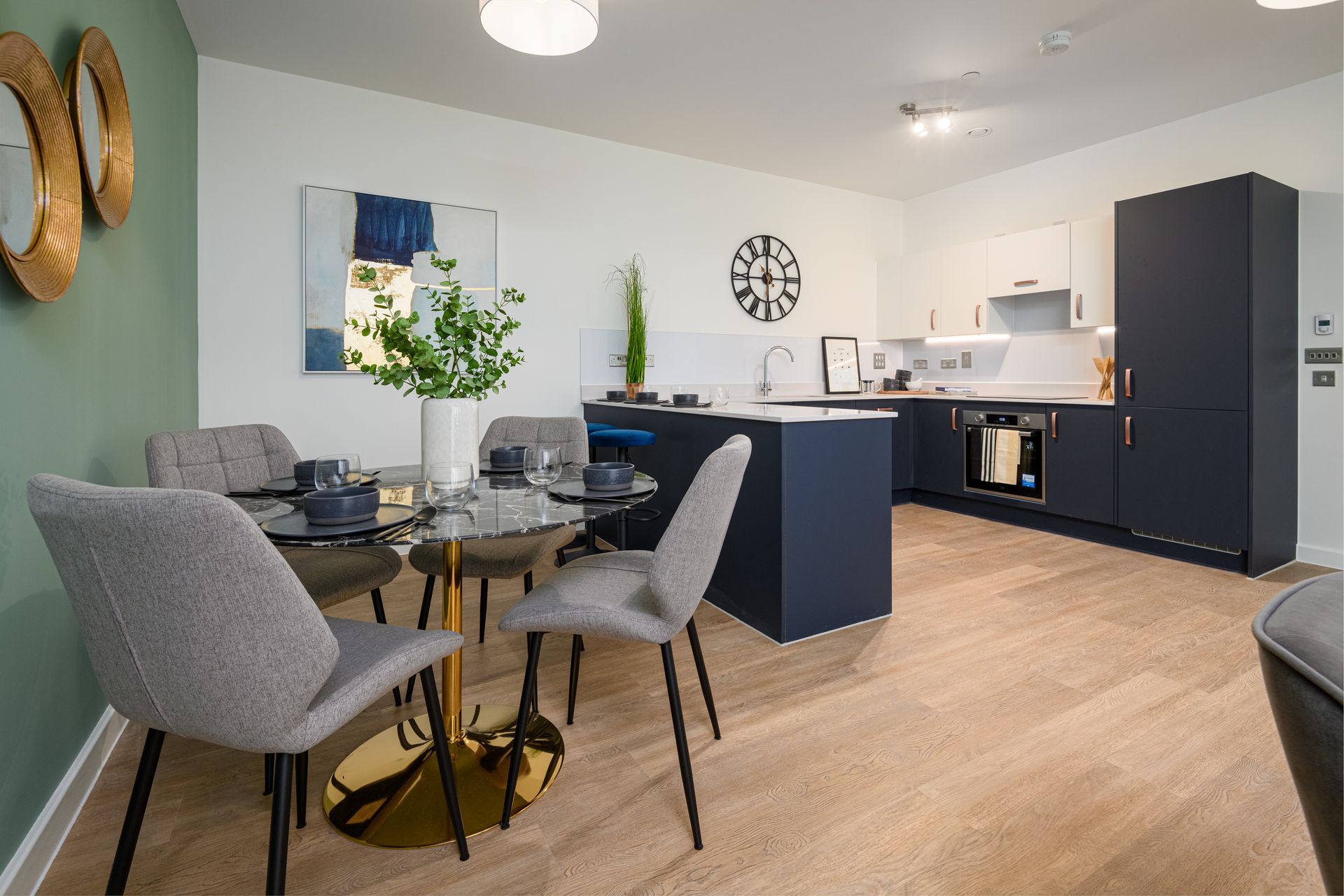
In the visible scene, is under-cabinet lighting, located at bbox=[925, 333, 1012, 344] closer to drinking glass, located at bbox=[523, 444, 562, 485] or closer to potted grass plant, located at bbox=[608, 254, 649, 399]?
potted grass plant, located at bbox=[608, 254, 649, 399]

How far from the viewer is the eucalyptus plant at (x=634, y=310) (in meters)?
4.41

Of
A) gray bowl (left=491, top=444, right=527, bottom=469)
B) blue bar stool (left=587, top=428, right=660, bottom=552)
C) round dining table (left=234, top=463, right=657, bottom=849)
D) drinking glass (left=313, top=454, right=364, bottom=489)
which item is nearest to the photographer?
round dining table (left=234, top=463, right=657, bottom=849)

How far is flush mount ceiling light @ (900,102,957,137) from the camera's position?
394cm

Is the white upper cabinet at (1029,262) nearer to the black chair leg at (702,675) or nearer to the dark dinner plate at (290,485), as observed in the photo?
the black chair leg at (702,675)

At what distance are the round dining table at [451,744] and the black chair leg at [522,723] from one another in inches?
1.5

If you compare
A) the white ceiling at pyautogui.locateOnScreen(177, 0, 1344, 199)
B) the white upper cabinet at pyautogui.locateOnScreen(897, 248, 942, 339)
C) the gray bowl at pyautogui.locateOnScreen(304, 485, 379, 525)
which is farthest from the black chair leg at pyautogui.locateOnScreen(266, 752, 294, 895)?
the white upper cabinet at pyautogui.locateOnScreen(897, 248, 942, 339)

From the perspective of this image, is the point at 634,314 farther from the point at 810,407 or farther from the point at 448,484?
the point at 448,484

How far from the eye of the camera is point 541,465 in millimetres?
1731

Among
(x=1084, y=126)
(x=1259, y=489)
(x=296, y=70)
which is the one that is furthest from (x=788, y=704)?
(x=1084, y=126)

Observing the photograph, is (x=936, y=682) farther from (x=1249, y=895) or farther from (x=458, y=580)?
(x=458, y=580)

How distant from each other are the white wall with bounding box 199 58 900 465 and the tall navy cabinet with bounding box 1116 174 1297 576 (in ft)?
7.71

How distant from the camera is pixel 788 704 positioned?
209 cm

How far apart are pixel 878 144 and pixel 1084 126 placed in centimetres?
125

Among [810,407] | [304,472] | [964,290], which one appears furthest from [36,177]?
[964,290]
